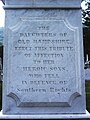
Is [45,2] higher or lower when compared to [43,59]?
higher

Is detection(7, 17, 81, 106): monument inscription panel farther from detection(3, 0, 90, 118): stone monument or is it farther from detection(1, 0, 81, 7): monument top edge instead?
detection(1, 0, 81, 7): monument top edge

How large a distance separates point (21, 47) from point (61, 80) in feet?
2.52

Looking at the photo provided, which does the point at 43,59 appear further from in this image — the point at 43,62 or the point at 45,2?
the point at 45,2

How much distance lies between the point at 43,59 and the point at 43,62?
44 mm

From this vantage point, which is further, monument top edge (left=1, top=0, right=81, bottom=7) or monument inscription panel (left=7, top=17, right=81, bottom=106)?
monument top edge (left=1, top=0, right=81, bottom=7)

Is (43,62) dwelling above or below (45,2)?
below

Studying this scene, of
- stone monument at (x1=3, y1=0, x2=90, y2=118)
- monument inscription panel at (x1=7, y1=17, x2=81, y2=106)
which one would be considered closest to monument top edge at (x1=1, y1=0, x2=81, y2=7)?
stone monument at (x1=3, y1=0, x2=90, y2=118)

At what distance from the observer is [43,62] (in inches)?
182

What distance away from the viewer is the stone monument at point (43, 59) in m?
4.55

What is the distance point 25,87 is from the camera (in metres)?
4.57

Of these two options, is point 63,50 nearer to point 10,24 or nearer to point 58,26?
point 58,26

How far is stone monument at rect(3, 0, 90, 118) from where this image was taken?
4555 millimetres

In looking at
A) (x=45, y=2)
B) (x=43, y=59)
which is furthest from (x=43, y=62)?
(x=45, y=2)

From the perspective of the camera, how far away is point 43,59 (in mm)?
4625
